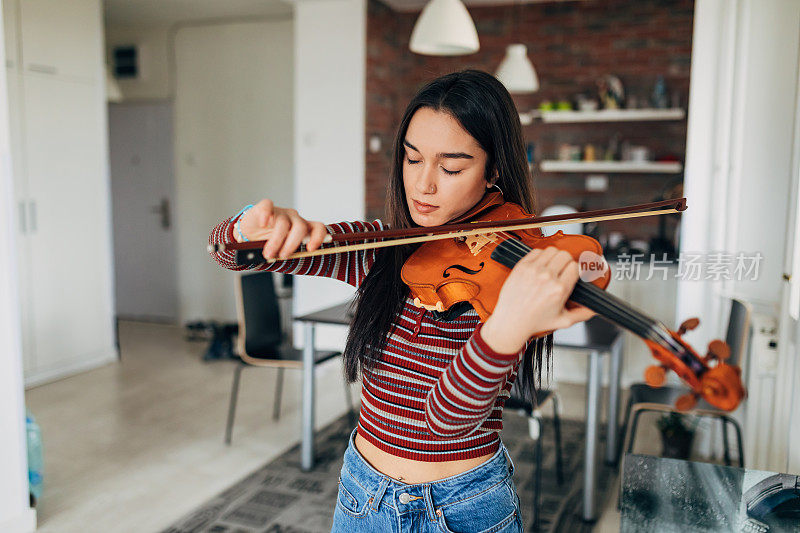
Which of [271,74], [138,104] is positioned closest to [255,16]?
[271,74]

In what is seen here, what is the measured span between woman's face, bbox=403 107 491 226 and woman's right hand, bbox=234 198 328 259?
17 centimetres

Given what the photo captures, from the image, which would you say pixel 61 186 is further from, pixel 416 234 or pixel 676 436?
pixel 416 234

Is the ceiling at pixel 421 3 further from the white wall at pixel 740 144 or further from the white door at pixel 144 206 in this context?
the white wall at pixel 740 144

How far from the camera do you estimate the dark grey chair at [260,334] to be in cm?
305

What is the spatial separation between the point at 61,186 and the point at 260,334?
178 centimetres

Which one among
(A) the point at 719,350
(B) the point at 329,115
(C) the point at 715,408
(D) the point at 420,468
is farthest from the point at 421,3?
(A) the point at 719,350

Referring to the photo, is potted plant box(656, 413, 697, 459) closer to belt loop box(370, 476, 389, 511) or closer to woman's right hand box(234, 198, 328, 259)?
belt loop box(370, 476, 389, 511)

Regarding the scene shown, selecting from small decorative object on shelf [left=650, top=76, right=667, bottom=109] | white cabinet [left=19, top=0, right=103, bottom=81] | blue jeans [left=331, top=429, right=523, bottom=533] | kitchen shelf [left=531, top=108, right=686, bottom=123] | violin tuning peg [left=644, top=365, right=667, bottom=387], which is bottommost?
blue jeans [left=331, top=429, right=523, bottom=533]

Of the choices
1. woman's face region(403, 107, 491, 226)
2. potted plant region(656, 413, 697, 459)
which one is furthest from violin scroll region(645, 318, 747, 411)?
potted plant region(656, 413, 697, 459)

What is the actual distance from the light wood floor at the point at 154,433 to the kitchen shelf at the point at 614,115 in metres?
1.85

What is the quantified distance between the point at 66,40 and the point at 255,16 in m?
1.54

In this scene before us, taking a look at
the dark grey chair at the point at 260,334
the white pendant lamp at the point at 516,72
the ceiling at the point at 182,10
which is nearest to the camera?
the dark grey chair at the point at 260,334

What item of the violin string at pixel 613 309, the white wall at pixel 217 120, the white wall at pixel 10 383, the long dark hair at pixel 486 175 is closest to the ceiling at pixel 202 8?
the white wall at pixel 217 120

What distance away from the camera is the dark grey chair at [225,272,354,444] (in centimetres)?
305
